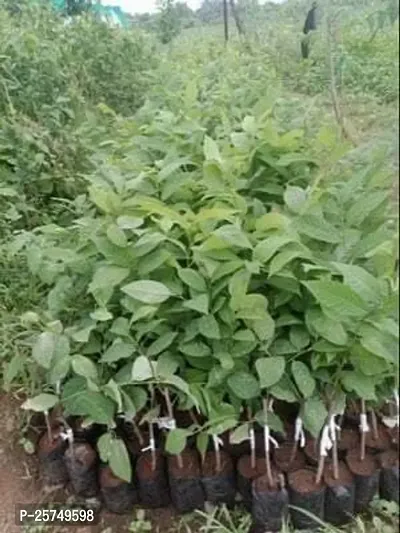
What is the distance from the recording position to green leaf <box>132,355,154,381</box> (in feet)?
4.46

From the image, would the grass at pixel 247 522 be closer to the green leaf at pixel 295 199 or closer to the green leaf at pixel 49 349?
the green leaf at pixel 49 349

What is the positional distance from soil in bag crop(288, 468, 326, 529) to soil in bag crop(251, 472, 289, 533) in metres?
0.02

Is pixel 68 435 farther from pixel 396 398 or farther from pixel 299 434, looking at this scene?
pixel 396 398

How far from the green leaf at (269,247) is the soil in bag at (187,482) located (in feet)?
1.56

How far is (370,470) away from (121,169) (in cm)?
102

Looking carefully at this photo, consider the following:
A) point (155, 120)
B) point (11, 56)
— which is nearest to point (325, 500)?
point (155, 120)

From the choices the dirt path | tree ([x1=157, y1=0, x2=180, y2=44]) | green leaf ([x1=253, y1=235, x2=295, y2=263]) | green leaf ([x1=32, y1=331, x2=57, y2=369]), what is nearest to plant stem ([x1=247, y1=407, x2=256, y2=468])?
green leaf ([x1=253, y1=235, x2=295, y2=263])

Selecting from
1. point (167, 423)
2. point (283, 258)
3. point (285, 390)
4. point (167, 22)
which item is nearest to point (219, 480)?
point (167, 423)

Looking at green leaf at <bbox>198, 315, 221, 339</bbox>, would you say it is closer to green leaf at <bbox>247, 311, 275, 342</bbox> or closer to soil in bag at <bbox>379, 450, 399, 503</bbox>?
green leaf at <bbox>247, 311, 275, 342</bbox>

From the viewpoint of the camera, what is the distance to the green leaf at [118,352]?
4.66 ft

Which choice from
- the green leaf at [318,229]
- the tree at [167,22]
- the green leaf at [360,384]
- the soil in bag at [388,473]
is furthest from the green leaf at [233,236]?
the tree at [167,22]

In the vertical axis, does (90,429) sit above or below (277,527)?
above

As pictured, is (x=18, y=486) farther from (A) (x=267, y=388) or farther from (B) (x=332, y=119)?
(B) (x=332, y=119)

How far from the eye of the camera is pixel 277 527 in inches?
57.0
